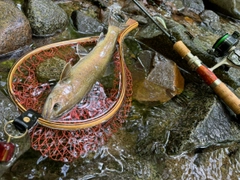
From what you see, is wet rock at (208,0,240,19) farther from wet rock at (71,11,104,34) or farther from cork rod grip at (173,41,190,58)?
cork rod grip at (173,41,190,58)

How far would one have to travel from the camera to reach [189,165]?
3.94m

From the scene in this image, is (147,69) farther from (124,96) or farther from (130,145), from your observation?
(130,145)

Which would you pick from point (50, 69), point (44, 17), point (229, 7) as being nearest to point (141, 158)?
point (50, 69)

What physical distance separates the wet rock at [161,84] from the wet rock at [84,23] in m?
1.41

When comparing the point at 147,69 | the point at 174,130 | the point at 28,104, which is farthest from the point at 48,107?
the point at 147,69

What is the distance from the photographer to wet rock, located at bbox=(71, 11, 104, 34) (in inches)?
217

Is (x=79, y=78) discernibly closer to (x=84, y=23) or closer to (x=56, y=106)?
(x=56, y=106)

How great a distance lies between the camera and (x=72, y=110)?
11.4 ft

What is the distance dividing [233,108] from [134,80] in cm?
168

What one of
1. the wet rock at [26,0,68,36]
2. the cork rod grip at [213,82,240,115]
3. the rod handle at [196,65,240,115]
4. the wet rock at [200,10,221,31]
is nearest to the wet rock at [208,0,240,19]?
the wet rock at [200,10,221,31]

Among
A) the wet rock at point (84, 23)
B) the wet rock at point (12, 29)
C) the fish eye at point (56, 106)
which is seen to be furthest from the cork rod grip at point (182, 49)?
the wet rock at point (12, 29)

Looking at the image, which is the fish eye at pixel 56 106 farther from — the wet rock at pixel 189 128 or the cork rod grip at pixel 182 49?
the cork rod grip at pixel 182 49

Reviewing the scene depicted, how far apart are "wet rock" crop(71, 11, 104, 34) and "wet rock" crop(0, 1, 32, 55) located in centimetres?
109

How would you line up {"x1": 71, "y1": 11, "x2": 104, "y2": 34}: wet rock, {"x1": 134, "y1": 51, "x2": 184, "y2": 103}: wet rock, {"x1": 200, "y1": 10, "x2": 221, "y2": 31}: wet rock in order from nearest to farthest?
{"x1": 134, "y1": 51, "x2": 184, "y2": 103}: wet rock → {"x1": 71, "y1": 11, "x2": 104, "y2": 34}: wet rock → {"x1": 200, "y1": 10, "x2": 221, "y2": 31}: wet rock
